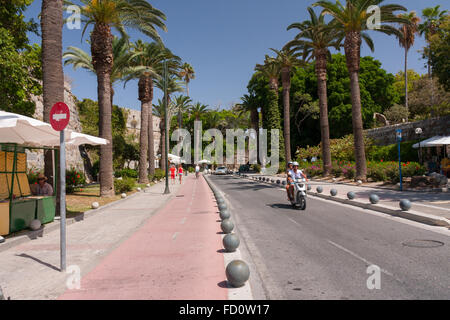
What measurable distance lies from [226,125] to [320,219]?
68329 millimetres

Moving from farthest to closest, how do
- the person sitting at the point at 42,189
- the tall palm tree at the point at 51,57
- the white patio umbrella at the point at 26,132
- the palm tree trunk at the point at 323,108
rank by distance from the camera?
the palm tree trunk at the point at 323,108, the tall palm tree at the point at 51,57, the person sitting at the point at 42,189, the white patio umbrella at the point at 26,132

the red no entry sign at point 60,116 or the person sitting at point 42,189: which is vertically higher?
the red no entry sign at point 60,116

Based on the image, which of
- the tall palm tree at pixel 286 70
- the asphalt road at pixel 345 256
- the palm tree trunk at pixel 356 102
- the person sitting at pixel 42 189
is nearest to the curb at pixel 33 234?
the person sitting at pixel 42 189

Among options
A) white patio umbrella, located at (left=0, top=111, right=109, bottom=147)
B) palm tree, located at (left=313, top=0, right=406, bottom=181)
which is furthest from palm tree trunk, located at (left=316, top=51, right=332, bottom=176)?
white patio umbrella, located at (left=0, top=111, right=109, bottom=147)

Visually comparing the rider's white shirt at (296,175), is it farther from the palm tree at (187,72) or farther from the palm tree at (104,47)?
the palm tree at (187,72)

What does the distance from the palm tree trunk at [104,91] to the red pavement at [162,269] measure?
8977mm

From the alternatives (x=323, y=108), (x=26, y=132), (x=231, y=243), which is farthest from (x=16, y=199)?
(x=323, y=108)

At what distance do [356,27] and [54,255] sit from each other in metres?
23.7

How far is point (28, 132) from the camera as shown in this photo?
8.88m

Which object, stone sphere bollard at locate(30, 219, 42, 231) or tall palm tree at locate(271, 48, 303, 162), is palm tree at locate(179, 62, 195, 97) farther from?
stone sphere bollard at locate(30, 219, 42, 231)

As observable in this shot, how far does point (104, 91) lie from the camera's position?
17703 mm

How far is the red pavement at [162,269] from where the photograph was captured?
443 cm

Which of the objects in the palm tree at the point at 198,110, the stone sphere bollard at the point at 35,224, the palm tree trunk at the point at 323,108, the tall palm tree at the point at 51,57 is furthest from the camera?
the palm tree at the point at 198,110
